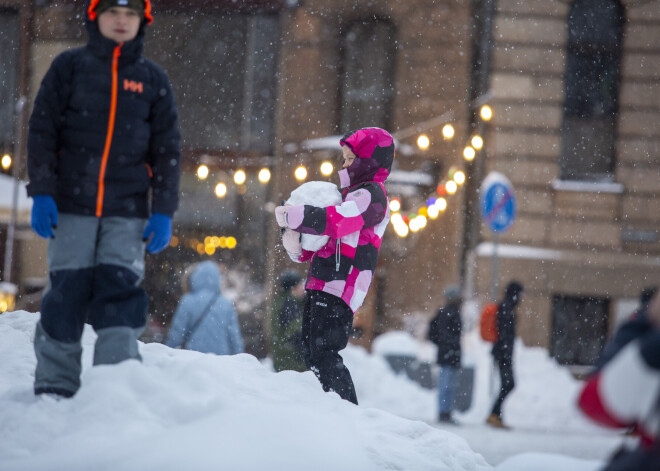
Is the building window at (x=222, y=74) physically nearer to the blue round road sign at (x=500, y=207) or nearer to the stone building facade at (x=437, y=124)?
the stone building facade at (x=437, y=124)

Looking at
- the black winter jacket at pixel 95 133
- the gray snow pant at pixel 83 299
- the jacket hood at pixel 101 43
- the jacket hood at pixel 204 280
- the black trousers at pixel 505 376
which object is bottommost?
the black trousers at pixel 505 376

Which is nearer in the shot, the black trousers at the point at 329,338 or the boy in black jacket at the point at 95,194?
the boy in black jacket at the point at 95,194

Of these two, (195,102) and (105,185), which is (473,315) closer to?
(195,102)

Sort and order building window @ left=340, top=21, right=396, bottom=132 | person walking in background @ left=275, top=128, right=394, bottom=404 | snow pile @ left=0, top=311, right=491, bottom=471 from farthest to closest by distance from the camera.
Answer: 1. building window @ left=340, top=21, right=396, bottom=132
2. person walking in background @ left=275, top=128, right=394, bottom=404
3. snow pile @ left=0, top=311, right=491, bottom=471

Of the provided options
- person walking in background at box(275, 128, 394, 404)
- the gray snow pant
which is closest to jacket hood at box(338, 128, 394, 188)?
person walking in background at box(275, 128, 394, 404)

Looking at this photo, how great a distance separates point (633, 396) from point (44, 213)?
241cm

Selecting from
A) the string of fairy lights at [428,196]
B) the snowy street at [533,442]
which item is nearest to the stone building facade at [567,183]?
the string of fairy lights at [428,196]

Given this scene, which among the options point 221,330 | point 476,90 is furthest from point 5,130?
point 221,330

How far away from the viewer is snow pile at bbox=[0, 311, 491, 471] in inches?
120

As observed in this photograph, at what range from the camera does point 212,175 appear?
16.2 metres

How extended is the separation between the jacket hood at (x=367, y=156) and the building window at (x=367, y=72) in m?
10.8

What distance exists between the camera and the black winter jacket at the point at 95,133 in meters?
3.69

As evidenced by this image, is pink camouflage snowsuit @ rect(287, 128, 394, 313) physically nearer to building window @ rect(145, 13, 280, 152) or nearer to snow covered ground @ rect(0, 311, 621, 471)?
snow covered ground @ rect(0, 311, 621, 471)

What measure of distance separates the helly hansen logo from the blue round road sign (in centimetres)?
824
